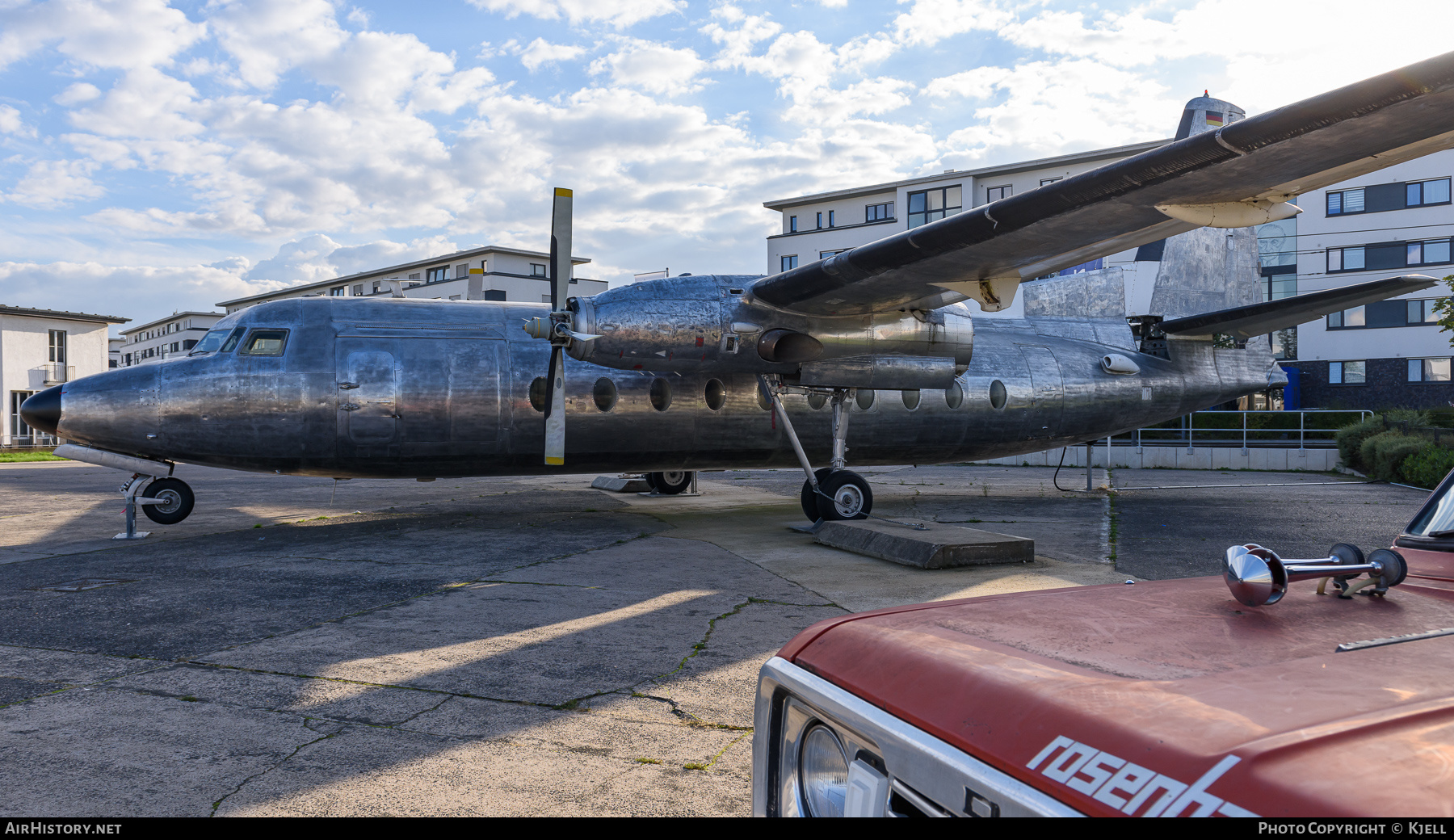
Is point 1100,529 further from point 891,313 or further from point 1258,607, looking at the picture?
point 1258,607

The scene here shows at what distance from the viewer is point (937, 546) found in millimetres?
9062

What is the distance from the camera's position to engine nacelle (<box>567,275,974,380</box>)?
10406 mm

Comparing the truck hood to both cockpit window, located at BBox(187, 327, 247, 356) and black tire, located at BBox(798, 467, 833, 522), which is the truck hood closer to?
black tire, located at BBox(798, 467, 833, 522)

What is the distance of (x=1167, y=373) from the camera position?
15.4m

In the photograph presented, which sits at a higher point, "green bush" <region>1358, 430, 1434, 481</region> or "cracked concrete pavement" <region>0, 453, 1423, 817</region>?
"green bush" <region>1358, 430, 1434, 481</region>

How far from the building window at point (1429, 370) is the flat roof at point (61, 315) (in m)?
61.9

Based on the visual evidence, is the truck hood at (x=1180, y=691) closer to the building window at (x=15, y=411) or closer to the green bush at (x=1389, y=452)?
the green bush at (x=1389, y=452)

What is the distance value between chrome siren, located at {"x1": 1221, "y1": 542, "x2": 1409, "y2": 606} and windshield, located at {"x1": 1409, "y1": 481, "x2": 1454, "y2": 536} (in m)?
0.53

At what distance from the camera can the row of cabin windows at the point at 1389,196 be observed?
34875 mm

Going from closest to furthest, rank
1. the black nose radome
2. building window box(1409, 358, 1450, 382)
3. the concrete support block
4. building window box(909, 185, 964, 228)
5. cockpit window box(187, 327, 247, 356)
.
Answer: the concrete support block, the black nose radome, cockpit window box(187, 327, 247, 356), building window box(1409, 358, 1450, 382), building window box(909, 185, 964, 228)

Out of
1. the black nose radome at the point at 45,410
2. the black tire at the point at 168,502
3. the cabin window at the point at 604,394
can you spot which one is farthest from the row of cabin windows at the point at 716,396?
Answer: the black nose radome at the point at 45,410

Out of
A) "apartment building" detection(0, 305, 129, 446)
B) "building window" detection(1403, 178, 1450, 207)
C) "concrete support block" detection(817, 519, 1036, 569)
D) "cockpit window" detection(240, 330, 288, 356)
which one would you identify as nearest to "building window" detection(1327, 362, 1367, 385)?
"building window" detection(1403, 178, 1450, 207)

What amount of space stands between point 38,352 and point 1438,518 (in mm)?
55158

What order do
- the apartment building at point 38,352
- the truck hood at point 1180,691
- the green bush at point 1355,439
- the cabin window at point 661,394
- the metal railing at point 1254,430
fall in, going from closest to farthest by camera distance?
1. the truck hood at point 1180,691
2. the cabin window at point 661,394
3. the green bush at point 1355,439
4. the metal railing at point 1254,430
5. the apartment building at point 38,352
